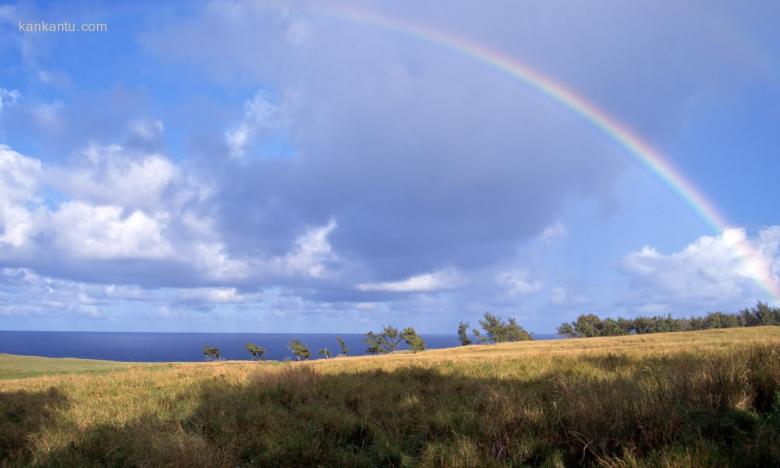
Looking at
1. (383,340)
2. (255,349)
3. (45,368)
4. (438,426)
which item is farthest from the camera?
(383,340)

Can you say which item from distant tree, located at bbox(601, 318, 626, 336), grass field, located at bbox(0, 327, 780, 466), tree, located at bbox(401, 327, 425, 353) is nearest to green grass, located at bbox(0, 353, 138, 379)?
grass field, located at bbox(0, 327, 780, 466)

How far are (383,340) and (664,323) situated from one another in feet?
258

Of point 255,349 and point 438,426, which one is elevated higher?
point 438,426

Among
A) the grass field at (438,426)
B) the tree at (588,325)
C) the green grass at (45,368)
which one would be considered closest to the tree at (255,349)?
the green grass at (45,368)

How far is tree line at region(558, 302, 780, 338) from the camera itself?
382 ft

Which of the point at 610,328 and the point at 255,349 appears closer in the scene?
the point at 255,349

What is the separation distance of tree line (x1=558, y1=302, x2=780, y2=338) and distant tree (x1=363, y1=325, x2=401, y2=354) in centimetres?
5895

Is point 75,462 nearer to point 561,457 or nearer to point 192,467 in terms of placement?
point 192,467

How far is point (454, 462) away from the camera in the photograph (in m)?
5.73

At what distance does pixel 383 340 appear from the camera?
134000 mm

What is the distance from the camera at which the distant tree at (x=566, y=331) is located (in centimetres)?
15105

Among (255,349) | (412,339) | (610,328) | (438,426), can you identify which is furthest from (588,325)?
(438,426)

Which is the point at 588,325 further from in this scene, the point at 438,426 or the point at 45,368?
the point at 438,426

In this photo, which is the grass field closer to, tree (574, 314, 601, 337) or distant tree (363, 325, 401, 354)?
distant tree (363, 325, 401, 354)
